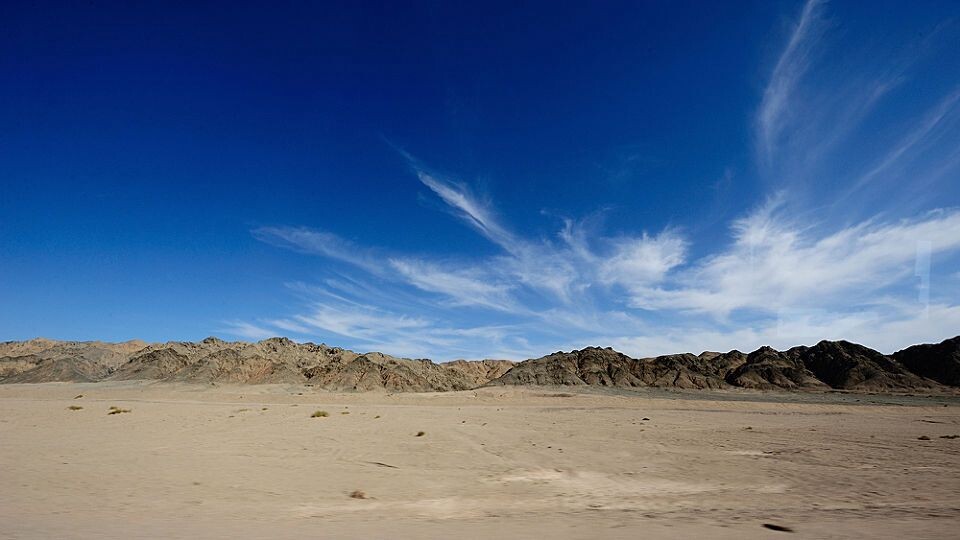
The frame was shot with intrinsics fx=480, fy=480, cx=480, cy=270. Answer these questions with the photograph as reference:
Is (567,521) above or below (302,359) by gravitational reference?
below

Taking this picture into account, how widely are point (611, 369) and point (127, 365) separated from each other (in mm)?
125823

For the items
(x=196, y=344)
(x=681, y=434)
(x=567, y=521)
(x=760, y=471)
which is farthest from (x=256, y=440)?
(x=196, y=344)

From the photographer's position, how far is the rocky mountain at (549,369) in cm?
11069

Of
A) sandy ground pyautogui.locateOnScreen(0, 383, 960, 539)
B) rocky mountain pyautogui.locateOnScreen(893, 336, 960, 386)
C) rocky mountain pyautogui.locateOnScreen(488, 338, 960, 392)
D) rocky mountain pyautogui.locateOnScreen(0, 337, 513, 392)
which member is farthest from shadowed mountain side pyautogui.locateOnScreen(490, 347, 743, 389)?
sandy ground pyautogui.locateOnScreen(0, 383, 960, 539)

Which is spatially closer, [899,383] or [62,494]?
[62,494]

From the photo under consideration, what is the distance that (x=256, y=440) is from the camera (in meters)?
16.1

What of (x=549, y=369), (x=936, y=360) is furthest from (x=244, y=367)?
(x=936, y=360)

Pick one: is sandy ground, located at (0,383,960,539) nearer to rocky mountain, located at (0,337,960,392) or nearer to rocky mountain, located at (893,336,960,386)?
rocky mountain, located at (0,337,960,392)

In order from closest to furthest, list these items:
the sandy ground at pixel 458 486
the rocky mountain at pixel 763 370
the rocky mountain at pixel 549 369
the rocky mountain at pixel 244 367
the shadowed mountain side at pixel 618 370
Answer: the sandy ground at pixel 458 486 < the rocky mountain at pixel 244 367 < the rocky mountain at pixel 549 369 < the rocky mountain at pixel 763 370 < the shadowed mountain side at pixel 618 370

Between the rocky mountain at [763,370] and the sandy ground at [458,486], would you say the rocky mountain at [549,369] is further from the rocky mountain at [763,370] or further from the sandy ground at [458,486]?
the sandy ground at [458,486]

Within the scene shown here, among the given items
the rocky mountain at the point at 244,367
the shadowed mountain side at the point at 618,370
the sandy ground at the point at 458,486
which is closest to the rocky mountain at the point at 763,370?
the shadowed mountain side at the point at 618,370

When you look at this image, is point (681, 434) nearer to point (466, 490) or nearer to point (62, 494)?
point (466, 490)

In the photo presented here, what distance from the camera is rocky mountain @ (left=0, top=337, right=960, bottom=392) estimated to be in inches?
4358

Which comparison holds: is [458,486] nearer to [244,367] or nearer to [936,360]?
[244,367]
